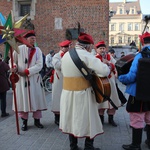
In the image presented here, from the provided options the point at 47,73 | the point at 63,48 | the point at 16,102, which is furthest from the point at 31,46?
the point at 47,73

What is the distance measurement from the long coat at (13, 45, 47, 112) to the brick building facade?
1116 centimetres

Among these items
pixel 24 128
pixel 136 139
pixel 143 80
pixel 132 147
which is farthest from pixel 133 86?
pixel 24 128

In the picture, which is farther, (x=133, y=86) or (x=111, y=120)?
(x=111, y=120)

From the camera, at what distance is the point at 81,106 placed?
3.96m

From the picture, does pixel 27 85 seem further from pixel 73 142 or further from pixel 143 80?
Answer: pixel 143 80

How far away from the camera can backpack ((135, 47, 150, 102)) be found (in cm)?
401

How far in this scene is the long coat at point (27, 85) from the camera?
17.8ft

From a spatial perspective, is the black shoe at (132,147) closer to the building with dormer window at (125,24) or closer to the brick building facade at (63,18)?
the brick building facade at (63,18)

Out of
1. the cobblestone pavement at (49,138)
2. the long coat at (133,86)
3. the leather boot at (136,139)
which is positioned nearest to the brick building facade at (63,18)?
the cobblestone pavement at (49,138)

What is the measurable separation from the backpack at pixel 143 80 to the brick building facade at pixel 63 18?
41.1ft

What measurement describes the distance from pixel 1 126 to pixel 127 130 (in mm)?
2828

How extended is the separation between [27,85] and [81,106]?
6.13ft

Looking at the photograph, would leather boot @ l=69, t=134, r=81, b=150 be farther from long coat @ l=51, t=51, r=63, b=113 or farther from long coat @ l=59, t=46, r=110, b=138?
long coat @ l=51, t=51, r=63, b=113

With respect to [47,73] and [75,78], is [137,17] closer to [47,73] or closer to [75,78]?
[47,73]
